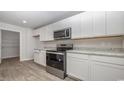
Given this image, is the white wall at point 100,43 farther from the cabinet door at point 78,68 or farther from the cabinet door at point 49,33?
the cabinet door at point 49,33

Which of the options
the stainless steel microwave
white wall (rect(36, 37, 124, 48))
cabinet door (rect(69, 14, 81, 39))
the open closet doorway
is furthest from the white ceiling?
the open closet doorway

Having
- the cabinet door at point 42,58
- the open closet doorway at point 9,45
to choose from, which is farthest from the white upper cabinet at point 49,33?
the open closet doorway at point 9,45

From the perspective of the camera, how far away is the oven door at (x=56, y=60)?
233 cm

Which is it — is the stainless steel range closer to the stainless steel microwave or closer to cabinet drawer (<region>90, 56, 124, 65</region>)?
the stainless steel microwave

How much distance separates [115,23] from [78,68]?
1.34m

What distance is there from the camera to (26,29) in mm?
4859

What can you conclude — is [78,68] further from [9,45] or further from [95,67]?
[9,45]

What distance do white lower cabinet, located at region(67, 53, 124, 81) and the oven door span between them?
7.2 inches

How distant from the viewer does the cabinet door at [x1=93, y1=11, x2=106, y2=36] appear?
1.84 m

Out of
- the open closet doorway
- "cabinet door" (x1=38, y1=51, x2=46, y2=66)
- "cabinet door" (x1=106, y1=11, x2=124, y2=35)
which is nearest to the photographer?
"cabinet door" (x1=106, y1=11, x2=124, y2=35)
